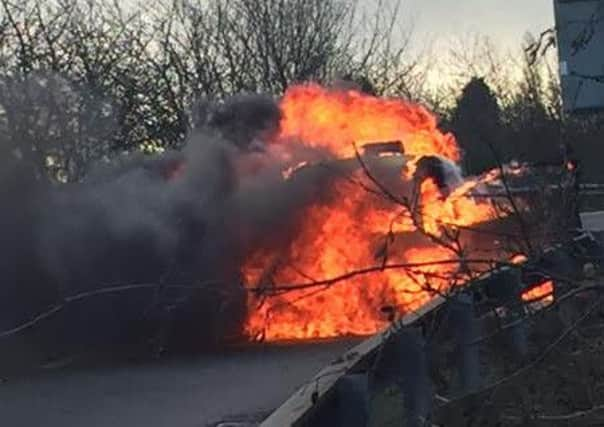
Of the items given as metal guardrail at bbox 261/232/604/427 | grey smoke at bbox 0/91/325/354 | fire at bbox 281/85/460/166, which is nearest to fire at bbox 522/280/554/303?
metal guardrail at bbox 261/232/604/427

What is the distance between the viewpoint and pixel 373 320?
13.7m

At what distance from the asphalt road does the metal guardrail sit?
3.41 metres

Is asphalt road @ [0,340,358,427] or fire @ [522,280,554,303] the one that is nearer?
fire @ [522,280,554,303]

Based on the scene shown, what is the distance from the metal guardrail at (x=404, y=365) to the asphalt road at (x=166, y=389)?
3.41m

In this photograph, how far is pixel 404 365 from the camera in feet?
15.3

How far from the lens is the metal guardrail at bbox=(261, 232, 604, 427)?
12.3ft

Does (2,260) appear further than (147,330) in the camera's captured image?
Yes

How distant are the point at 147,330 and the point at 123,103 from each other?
17267 mm

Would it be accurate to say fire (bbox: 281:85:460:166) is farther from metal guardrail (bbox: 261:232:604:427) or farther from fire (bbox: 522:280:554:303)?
fire (bbox: 522:280:554:303)

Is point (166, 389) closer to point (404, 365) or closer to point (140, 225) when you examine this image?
point (140, 225)

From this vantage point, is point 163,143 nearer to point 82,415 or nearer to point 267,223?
point 267,223

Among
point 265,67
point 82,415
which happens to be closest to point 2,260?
point 82,415

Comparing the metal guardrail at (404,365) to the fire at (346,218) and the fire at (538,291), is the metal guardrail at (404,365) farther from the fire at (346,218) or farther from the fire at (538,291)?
the fire at (346,218)

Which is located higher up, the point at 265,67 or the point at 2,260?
the point at 265,67
